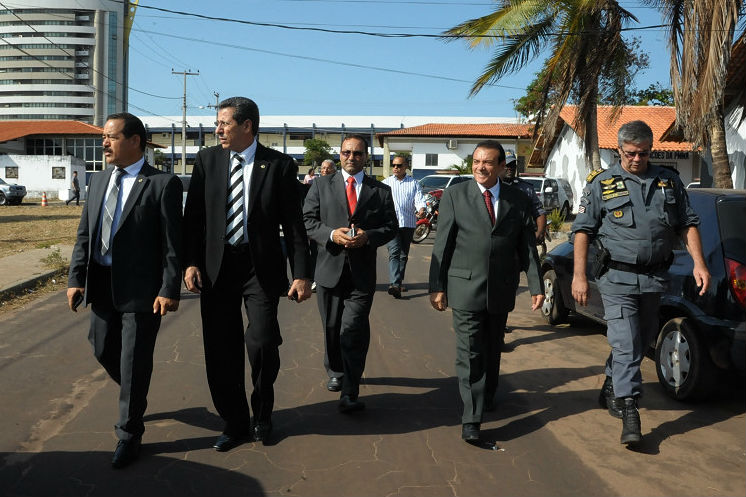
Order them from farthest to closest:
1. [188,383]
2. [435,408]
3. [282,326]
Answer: [282,326] → [188,383] → [435,408]

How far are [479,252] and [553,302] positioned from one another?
3.90 meters

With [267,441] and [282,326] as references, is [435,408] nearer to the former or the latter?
[267,441]

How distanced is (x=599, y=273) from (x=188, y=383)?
3080 millimetres

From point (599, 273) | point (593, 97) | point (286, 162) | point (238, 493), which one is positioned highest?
point (593, 97)

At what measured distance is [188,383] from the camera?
564 centimetres

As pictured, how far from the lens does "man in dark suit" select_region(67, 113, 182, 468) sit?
4051 mm

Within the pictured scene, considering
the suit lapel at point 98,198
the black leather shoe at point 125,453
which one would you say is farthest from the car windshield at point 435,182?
the black leather shoe at point 125,453

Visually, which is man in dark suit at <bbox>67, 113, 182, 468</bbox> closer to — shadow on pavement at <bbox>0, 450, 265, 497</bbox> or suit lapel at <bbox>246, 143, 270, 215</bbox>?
shadow on pavement at <bbox>0, 450, 265, 497</bbox>

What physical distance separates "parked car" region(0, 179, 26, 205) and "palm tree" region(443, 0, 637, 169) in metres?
30.3

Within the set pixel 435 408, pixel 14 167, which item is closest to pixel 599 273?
pixel 435 408

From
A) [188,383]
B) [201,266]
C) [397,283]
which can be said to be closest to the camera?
[201,266]

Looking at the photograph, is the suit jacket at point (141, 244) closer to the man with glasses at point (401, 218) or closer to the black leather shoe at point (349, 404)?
the black leather shoe at point (349, 404)

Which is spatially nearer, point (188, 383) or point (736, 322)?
point (736, 322)

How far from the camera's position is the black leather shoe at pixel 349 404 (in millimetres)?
4934
